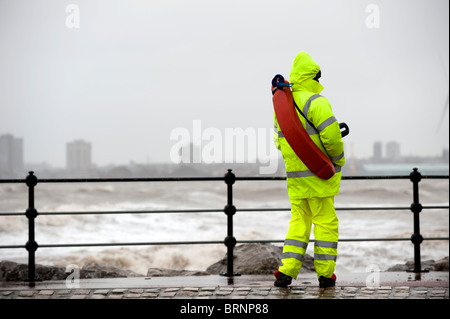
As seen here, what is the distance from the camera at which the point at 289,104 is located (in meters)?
5.96

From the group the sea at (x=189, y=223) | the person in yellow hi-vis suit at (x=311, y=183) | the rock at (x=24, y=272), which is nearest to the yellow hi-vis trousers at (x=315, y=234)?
the person in yellow hi-vis suit at (x=311, y=183)

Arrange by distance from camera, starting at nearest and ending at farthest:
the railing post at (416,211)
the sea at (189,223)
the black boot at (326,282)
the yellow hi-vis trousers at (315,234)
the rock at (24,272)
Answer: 1. the yellow hi-vis trousers at (315,234)
2. the black boot at (326,282)
3. the railing post at (416,211)
4. the rock at (24,272)
5. the sea at (189,223)

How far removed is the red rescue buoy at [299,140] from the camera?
19.3 feet

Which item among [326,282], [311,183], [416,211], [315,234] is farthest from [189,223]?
[311,183]

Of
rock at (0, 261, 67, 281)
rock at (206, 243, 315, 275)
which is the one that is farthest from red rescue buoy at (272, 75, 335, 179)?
rock at (0, 261, 67, 281)

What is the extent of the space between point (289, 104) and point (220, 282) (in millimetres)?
2061

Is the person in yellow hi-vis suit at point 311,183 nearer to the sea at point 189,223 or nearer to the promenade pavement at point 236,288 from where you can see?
the promenade pavement at point 236,288

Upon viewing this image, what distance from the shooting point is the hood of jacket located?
6035 millimetres

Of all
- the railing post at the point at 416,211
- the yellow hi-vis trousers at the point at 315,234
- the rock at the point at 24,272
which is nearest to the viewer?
the yellow hi-vis trousers at the point at 315,234

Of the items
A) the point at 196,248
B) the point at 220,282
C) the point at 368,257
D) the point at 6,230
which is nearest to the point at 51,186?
the point at 6,230

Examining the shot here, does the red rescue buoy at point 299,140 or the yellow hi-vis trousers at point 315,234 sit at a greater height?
the red rescue buoy at point 299,140

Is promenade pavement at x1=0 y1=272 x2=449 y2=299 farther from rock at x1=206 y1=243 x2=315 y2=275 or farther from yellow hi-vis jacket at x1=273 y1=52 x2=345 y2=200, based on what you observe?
rock at x1=206 y1=243 x2=315 y2=275

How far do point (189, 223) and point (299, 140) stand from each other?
25.0 m
